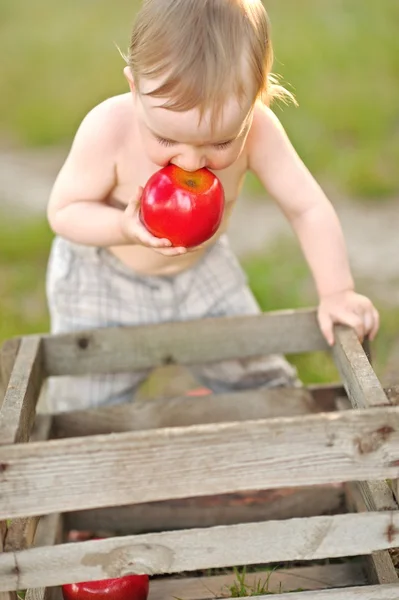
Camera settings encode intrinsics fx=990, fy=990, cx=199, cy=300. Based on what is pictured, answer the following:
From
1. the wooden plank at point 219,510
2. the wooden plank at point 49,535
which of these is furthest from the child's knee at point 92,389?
the wooden plank at point 49,535

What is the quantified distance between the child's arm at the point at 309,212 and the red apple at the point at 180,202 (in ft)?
0.93

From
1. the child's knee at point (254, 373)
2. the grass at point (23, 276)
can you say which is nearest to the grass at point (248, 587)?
the child's knee at point (254, 373)

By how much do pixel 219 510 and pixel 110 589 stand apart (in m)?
0.40

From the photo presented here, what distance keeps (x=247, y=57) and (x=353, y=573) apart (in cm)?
94

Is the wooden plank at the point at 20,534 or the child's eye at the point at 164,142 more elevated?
the child's eye at the point at 164,142

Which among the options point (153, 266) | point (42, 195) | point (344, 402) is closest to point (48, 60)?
point (42, 195)

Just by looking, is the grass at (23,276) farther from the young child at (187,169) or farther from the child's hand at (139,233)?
the child's hand at (139,233)

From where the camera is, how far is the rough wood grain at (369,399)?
1.57 m

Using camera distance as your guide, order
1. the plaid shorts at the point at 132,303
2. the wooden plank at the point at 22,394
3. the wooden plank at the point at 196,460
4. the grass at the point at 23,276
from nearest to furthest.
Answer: the wooden plank at the point at 196,460 < the wooden plank at the point at 22,394 < the plaid shorts at the point at 132,303 < the grass at the point at 23,276

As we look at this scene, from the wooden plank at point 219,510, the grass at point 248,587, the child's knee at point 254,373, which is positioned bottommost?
the grass at point 248,587

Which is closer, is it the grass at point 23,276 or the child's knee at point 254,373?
the child's knee at point 254,373

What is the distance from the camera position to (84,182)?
1.94 m

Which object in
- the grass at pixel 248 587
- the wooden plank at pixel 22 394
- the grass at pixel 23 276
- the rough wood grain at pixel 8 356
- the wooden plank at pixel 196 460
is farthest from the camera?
the grass at pixel 23 276

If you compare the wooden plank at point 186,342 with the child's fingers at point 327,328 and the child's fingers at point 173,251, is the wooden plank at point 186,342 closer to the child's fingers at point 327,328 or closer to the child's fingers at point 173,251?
the child's fingers at point 327,328
